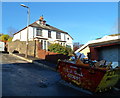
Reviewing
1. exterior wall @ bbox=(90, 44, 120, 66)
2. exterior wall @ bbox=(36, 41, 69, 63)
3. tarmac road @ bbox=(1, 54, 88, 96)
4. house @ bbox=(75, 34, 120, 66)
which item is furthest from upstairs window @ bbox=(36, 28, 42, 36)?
tarmac road @ bbox=(1, 54, 88, 96)

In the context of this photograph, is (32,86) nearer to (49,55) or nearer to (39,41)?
(49,55)

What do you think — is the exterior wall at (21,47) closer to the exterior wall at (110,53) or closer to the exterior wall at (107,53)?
the exterior wall at (107,53)

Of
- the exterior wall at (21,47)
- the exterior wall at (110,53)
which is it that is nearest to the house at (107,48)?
the exterior wall at (110,53)

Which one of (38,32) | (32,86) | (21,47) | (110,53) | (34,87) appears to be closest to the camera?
(34,87)

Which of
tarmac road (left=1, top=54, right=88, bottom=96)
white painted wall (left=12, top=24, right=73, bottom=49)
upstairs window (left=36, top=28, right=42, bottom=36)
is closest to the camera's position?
tarmac road (left=1, top=54, right=88, bottom=96)

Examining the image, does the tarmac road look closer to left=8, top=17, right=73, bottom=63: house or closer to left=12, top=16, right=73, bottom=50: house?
left=8, top=17, right=73, bottom=63: house

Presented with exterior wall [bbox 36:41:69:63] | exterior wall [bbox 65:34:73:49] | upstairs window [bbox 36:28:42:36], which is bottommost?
exterior wall [bbox 36:41:69:63]

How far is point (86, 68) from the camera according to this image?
5.67 meters

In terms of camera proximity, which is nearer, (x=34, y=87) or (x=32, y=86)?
(x=34, y=87)

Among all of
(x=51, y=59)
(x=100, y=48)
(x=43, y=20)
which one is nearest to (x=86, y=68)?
(x=100, y=48)

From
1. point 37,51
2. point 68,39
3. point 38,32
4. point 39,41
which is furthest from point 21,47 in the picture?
point 68,39

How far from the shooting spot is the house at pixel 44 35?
88.3 ft

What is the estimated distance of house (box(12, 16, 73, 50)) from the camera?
1059 inches

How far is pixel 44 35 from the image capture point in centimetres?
2866
